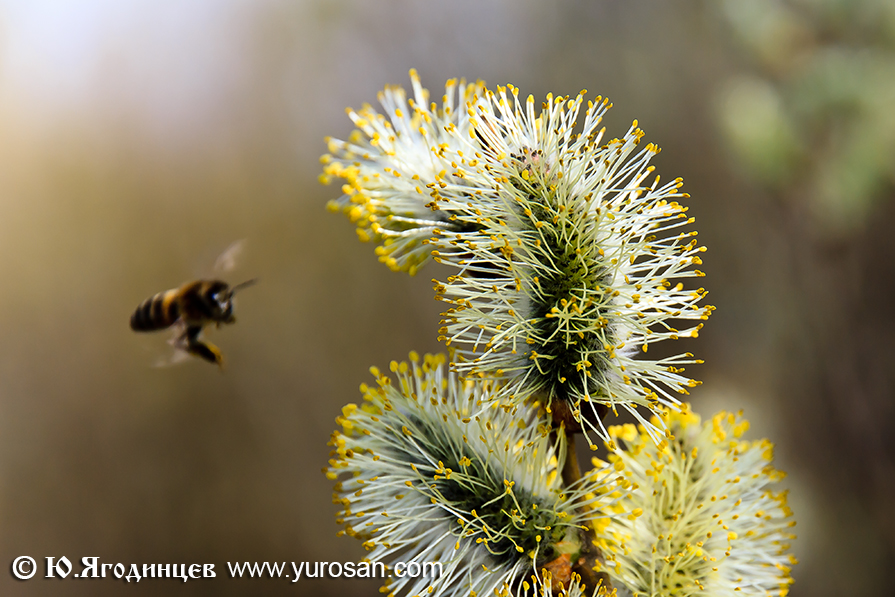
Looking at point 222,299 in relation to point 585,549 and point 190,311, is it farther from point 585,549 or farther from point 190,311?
point 585,549

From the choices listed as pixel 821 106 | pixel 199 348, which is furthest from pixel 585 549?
pixel 821 106

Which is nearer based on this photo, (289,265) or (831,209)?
(831,209)

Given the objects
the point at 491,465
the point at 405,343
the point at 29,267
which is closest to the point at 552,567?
the point at 491,465

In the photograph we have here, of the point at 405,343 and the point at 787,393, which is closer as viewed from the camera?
the point at 787,393

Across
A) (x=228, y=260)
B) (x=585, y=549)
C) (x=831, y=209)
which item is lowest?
(x=585, y=549)

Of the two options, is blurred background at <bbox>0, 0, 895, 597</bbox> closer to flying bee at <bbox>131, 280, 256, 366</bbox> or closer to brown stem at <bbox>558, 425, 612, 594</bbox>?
flying bee at <bbox>131, 280, 256, 366</bbox>

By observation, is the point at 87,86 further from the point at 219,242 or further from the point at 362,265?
the point at 362,265
